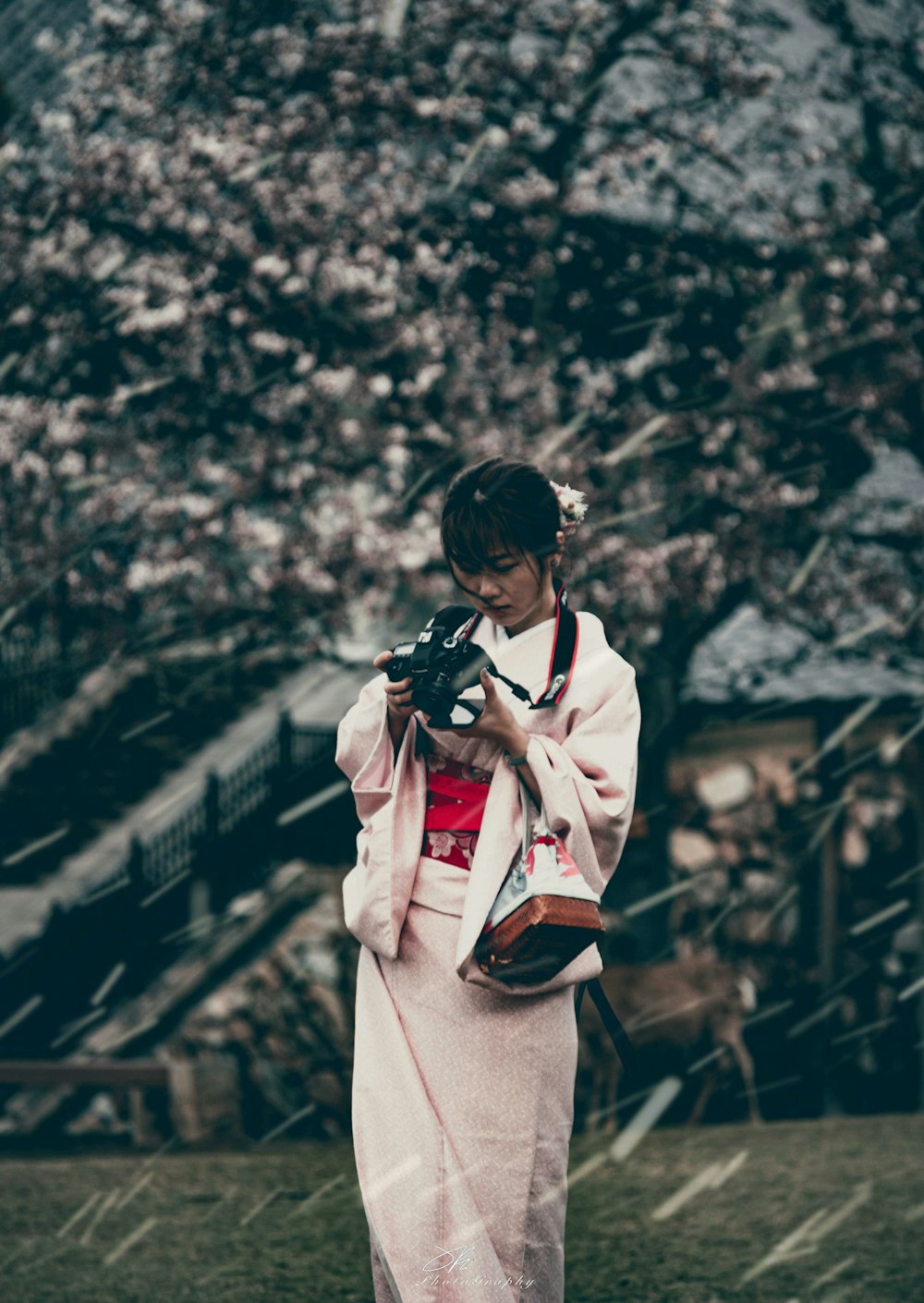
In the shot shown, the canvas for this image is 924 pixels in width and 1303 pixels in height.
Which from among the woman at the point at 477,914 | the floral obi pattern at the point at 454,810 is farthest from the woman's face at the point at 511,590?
the floral obi pattern at the point at 454,810

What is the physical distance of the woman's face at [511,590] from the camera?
282 cm

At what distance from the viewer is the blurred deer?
7.98 m

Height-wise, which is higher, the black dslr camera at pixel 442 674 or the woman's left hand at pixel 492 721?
the black dslr camera at pixel 442 674

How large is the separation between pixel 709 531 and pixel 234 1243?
5680 mm

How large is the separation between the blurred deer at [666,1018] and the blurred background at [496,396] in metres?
0.28

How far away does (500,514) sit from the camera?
2.78m

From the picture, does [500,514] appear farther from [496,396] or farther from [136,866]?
[136,866]

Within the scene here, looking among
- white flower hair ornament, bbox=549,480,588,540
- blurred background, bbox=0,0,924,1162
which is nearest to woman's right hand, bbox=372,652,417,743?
white flower hair ornament, bbox=549,480,588,540

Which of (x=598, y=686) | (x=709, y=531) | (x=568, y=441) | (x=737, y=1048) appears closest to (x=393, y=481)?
(x=568, y=441)

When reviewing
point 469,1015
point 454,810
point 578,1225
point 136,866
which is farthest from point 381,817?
point 136,866

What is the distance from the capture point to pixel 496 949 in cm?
258

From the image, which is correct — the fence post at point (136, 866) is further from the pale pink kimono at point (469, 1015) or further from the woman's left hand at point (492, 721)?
the woman's left hand at point (492, 721)

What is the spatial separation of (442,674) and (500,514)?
0.36m

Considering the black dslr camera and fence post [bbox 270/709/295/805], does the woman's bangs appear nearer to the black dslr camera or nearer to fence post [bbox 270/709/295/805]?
the black dslr camera
